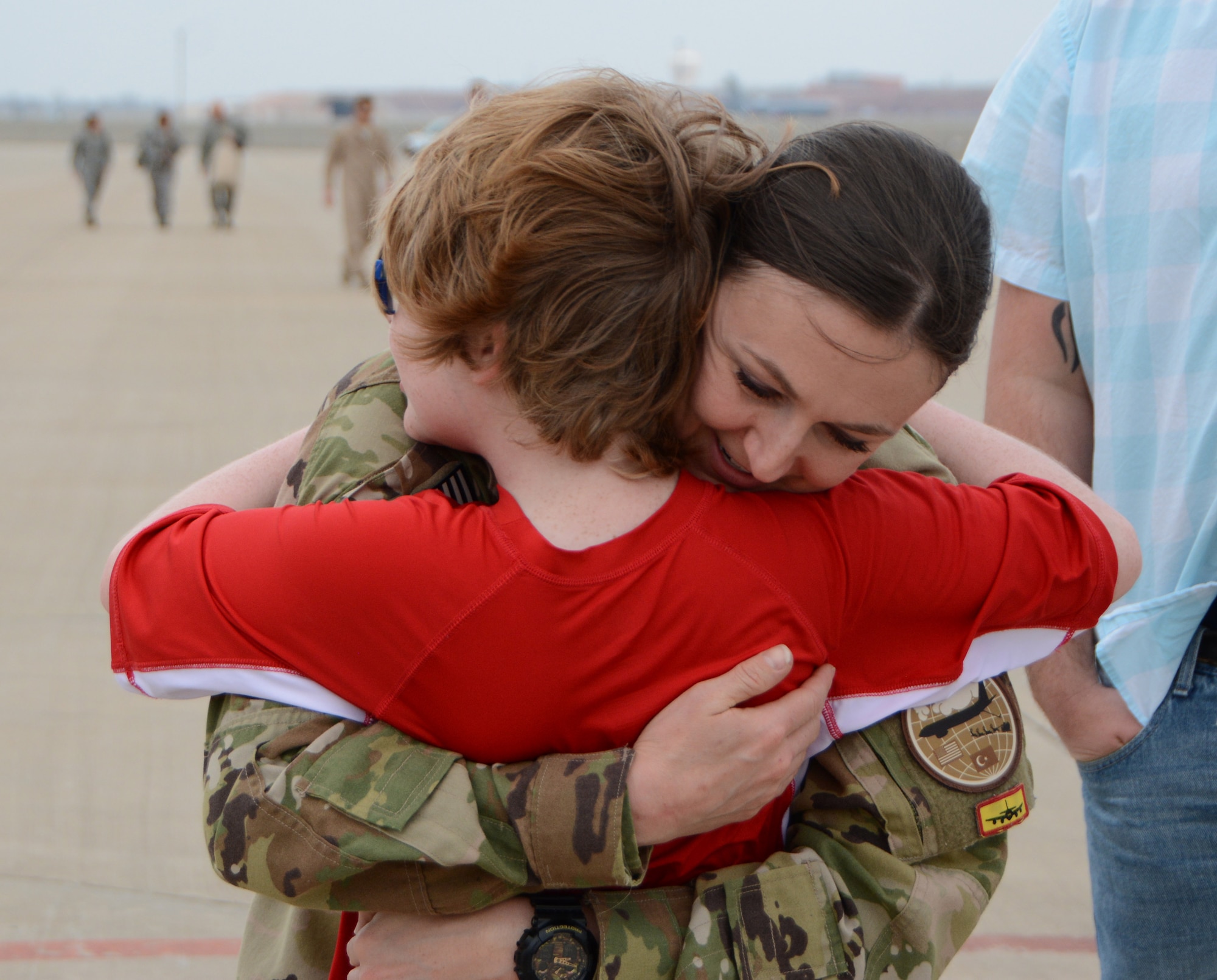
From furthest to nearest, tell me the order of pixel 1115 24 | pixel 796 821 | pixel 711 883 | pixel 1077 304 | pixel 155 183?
pixel 155 183 → pixel 1077 304 → pixel 1115 24 → pixel 796 821 → pixel 711 883

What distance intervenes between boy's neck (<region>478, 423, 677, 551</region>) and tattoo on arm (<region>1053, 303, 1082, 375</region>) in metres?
0.90

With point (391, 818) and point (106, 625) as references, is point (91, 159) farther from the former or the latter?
point (391, 818)

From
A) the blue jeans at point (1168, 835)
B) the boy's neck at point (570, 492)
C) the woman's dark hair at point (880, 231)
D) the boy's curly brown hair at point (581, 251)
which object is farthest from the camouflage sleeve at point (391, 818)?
the blue jeans at point (1168, 835)

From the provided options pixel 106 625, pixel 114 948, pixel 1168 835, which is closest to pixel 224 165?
pixel 106 625

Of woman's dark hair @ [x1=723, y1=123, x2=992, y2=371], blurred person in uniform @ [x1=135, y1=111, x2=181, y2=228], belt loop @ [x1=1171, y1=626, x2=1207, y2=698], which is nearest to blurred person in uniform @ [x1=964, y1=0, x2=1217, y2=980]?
belt loop @ [x1=1171, y1=626, x2=1207, y2=698]

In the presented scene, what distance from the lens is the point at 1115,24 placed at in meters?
1.68

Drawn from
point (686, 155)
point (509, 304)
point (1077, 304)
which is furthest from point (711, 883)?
point (1077, 304)

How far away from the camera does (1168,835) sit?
1.67 meters

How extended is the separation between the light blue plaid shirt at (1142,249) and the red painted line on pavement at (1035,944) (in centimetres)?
166

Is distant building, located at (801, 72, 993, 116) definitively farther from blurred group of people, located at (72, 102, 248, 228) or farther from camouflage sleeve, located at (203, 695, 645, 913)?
camouflage sleeve, located at (203, 695, 645, 913)

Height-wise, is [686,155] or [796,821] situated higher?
[686,155]

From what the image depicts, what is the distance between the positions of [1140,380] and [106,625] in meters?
4.02

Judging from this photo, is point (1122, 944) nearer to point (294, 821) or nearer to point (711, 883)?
point (711, 883)

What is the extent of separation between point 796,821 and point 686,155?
0.78 meters
